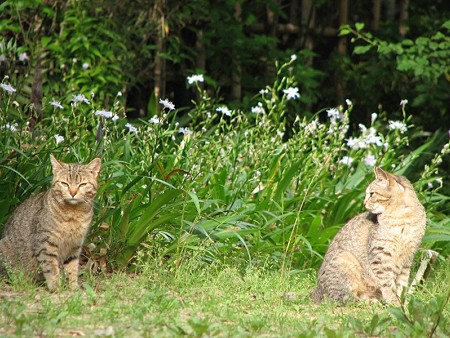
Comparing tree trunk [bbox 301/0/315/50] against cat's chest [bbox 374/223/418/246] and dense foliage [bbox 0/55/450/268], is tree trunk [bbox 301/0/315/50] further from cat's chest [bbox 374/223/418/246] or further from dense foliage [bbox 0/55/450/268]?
cat's chest [bbox 374/223/418/246]

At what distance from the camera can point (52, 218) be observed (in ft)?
20.8

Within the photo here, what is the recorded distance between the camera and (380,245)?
6.77 metres

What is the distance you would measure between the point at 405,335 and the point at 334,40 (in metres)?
9.63

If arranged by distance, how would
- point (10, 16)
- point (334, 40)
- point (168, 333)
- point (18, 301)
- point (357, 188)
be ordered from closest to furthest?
point (168, 333) < point (18, 301) < point (357, 188) < point (10, 16) < point (334, 40)

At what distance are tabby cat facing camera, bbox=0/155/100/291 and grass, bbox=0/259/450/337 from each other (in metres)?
0.19

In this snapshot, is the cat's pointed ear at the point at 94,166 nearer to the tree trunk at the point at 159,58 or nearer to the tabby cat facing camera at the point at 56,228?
the tabby cat facing camera at the point at 56,228

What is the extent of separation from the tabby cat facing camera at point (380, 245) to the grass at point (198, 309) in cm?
27

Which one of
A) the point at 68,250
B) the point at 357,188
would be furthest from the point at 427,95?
the point at 68,250

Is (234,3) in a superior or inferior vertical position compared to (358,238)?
superior

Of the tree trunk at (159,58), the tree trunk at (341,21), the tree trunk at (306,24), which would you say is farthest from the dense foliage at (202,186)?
the tree trunk at (341,21)

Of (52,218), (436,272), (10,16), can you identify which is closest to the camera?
(52,218)

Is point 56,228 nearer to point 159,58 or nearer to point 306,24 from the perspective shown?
point 159,58

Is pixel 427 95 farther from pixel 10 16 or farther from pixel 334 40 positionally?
pixel 10 16

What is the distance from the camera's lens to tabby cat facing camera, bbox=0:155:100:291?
6.30m
